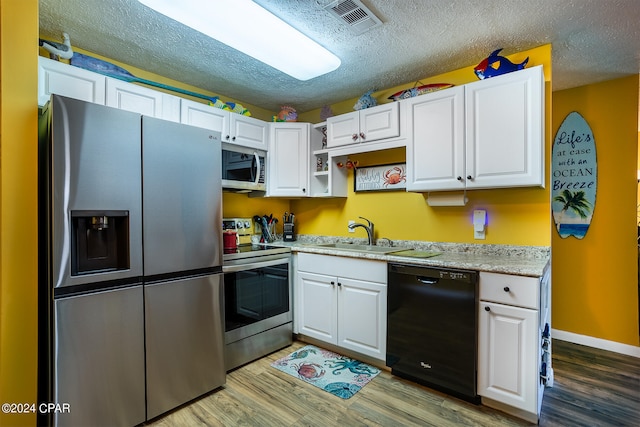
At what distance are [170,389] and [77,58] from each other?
2257mm

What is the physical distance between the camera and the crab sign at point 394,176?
2.95 metres

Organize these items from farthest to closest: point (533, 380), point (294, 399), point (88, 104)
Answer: point (294, 399) < point (533, 380) < point (88, 104)

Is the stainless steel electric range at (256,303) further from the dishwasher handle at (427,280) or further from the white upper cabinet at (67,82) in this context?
the white upper cabinet at (67,82)

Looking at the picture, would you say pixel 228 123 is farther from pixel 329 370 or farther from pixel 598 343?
pixel 598 343

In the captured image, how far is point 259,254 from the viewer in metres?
2.65

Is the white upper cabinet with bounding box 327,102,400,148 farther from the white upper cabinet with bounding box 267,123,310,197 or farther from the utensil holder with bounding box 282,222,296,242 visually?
the utensil holder with bounding box 282,222,296,242

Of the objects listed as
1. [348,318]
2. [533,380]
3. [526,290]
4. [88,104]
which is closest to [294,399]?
[348,318]

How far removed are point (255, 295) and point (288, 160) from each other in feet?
4.51

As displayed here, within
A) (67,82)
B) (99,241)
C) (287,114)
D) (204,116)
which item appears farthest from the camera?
(287,114)

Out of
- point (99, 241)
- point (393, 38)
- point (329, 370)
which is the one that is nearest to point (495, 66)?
point (393, 38)

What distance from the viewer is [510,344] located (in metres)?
1.86

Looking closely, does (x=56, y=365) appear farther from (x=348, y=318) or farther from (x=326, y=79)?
(x=326, y=79)

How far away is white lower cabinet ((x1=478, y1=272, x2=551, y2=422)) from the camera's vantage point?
1.79 meters

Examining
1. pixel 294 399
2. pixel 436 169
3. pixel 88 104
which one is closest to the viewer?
pixel 88 104
